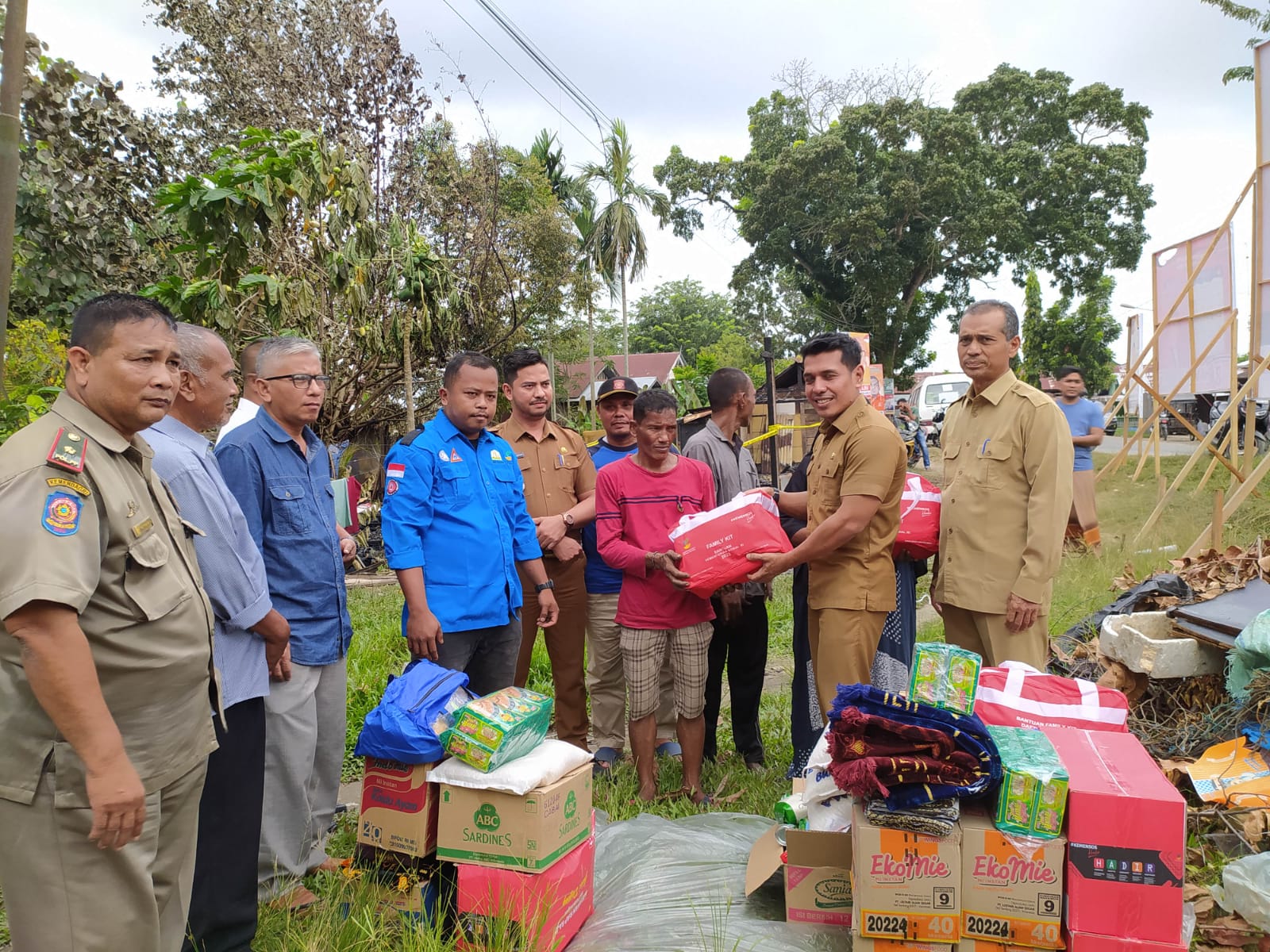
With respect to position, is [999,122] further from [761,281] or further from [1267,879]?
[1267,879]

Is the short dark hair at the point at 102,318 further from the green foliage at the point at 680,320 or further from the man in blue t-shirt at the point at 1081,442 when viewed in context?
the green foliage at the point at 680,320

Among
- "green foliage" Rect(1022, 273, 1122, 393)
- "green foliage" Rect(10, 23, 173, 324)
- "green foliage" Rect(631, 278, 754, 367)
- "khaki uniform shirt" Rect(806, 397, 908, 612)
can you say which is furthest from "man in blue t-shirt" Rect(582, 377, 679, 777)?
"green foliage" Rect(631, 278, 754, 367)

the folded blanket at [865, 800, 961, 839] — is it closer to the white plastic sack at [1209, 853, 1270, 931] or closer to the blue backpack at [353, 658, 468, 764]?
the white plastic sack at [1209, 853, 1270, 931]

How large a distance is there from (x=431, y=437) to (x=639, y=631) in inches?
49.2

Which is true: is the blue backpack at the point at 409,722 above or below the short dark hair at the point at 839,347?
below

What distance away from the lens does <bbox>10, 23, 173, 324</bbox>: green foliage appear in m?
8.05

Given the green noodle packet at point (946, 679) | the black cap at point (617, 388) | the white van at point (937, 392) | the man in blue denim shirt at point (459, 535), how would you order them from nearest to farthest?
the green noodle packet at point (946, 679)
the man in blue denim shirt at point (459, 535)
the black cap at point (617, 388)
the white van at point (937, 392)

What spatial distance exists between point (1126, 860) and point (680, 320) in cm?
5238

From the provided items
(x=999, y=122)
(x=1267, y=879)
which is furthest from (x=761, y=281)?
(x=1267, y=879)

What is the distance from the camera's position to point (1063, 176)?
82.4 ft

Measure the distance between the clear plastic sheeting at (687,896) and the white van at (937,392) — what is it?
2061 centimetres

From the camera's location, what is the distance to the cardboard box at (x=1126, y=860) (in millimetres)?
2062

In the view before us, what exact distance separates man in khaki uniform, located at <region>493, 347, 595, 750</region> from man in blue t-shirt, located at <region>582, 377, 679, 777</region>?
0.06 metres

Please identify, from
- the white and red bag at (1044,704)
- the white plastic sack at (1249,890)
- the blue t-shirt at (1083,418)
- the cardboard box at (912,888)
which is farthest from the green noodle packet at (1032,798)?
the blue t-shirt at (1083,418)
